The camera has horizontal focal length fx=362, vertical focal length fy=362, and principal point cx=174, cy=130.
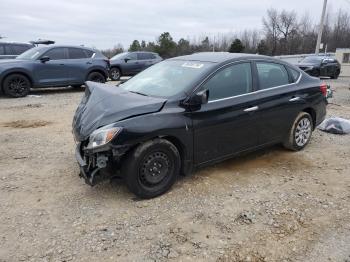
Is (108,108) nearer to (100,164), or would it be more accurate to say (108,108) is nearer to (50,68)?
(100,164)

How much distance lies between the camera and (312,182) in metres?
4.79

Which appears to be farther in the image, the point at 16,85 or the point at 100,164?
the point at 16,85

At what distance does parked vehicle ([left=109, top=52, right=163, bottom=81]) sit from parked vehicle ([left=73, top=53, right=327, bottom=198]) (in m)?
12.3

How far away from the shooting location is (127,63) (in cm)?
1777

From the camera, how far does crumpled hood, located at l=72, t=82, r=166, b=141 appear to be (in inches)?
158

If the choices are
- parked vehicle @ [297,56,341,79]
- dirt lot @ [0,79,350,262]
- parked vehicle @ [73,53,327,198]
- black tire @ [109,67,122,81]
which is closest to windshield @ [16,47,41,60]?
black tire @ [109,67,122,81]

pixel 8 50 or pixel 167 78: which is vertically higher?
pixel 8 50

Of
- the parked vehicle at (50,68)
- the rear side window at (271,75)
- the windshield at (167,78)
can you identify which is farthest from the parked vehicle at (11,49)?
the rear side window at (271,75)

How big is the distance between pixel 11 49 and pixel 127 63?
5.53 meters

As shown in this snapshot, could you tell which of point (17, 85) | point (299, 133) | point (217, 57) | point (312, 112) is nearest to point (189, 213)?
point (217, 57)

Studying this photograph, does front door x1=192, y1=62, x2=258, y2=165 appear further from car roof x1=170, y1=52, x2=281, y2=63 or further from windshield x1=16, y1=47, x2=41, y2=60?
windshield x1=16, y1=47, x2=41, y2=60

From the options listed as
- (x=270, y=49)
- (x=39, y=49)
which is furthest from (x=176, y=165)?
(x=270, y=49)

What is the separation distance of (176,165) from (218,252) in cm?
127

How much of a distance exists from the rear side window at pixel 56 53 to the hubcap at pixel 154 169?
9074 millimetres
